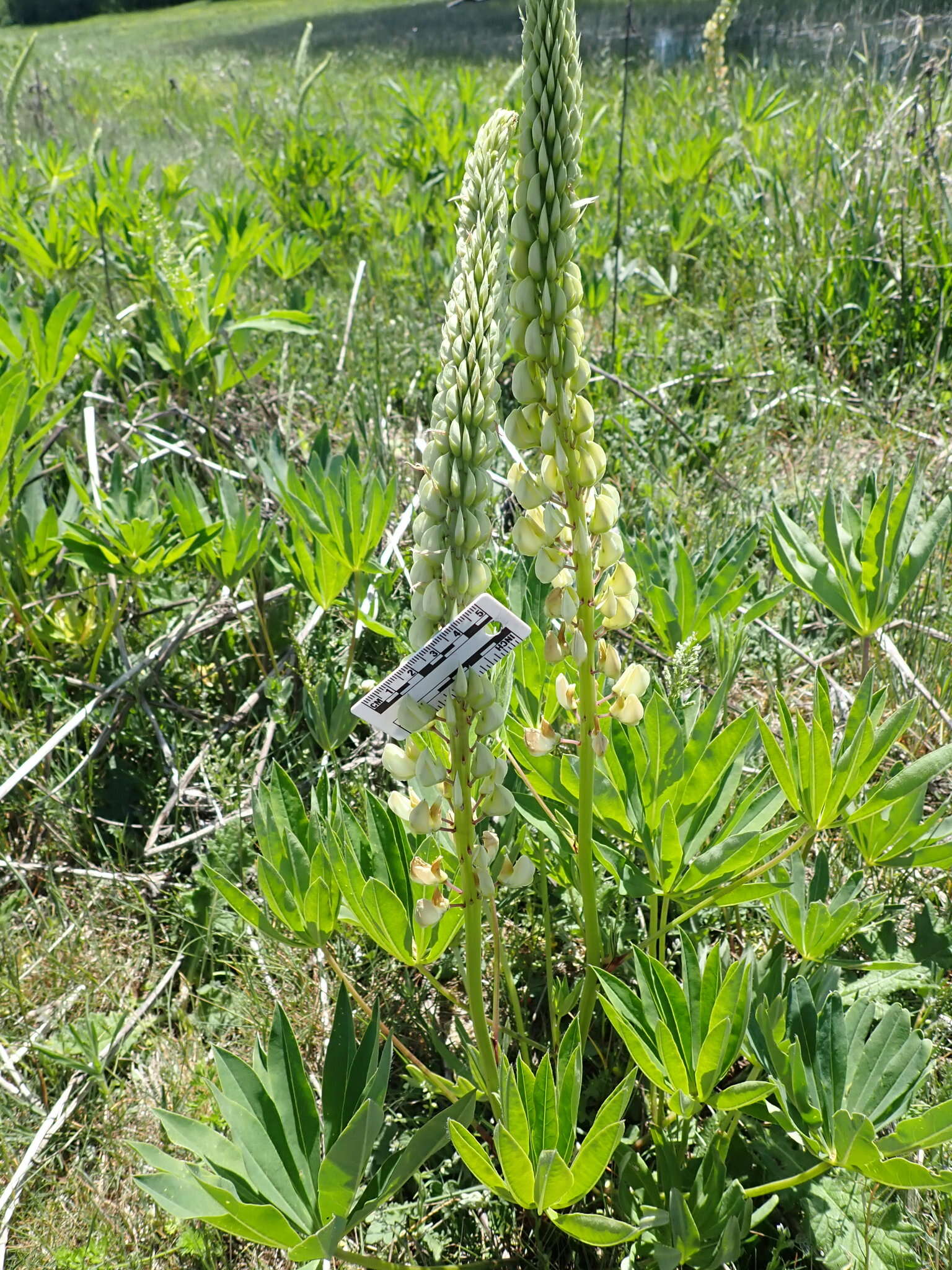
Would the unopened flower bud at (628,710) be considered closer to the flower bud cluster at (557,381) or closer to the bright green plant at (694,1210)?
the flower bud cluster at (557,381)

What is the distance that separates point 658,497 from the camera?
284 centimetres

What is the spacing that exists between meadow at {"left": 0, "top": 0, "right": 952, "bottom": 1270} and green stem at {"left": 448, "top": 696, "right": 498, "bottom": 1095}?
0.07 m

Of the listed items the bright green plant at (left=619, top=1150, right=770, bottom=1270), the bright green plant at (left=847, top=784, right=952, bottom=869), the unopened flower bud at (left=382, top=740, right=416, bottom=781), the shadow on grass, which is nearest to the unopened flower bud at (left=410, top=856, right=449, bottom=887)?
the unopened flower bud at (left=382, top=740, right=416, bottom=781)

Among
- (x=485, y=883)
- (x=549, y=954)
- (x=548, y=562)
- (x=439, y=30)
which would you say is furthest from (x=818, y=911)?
(x=439, y=30)

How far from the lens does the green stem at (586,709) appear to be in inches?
41.9

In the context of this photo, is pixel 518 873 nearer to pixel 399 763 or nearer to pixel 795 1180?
pixel 399 763

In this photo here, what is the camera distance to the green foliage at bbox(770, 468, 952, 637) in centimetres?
174

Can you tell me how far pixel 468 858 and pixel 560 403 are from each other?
50 centimetres

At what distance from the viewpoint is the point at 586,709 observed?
115 cm

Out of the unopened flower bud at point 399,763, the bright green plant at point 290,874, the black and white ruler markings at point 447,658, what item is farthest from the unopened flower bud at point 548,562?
the bright green plant at point 290,874

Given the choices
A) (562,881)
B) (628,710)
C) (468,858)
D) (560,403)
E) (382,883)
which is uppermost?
(560,403)

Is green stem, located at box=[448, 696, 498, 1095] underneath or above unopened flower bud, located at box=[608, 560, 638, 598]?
underneath

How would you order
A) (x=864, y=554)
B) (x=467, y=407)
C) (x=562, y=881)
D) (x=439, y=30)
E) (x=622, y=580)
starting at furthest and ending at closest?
1. (x=439, y=30)
2. (x=864, y=554)
3. (x=562, y=881)
4. (x=622, y=580)
5. (x=467, y=407)

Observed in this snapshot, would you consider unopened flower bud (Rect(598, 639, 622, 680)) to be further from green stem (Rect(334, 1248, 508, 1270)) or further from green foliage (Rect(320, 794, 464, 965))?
green stem (Rect(334, 1248, 508, 1270))
